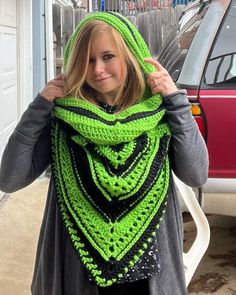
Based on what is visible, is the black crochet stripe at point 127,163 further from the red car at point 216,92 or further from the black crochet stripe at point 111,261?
the red car at point 216,92

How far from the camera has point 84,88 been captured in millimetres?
2016

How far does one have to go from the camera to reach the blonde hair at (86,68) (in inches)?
75.7

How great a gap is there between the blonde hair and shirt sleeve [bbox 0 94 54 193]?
0.11m

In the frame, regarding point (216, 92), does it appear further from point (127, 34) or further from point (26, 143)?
point (26, 143)

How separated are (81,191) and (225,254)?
9.74 ft

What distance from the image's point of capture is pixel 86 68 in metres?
1.94

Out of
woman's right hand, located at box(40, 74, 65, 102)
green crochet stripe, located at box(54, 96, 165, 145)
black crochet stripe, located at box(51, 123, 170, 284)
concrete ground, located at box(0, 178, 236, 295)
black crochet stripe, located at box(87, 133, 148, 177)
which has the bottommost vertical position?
concrete ground, located at box(0, 178, 236, 295)

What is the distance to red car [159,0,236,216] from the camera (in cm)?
365

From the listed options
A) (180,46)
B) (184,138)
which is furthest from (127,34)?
(180,46)

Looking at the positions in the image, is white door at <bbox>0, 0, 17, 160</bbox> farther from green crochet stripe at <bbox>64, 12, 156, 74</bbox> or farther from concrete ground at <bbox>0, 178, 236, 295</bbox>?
green crochet stripe at <bbox>64, 12, 156, 74</bbox>

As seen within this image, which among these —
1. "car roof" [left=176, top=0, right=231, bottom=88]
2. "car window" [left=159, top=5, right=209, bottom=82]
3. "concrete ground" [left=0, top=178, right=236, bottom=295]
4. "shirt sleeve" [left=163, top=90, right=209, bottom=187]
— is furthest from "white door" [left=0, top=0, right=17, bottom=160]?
"shirt sleeve" [left=163, top=90, right=209, bottom=187]

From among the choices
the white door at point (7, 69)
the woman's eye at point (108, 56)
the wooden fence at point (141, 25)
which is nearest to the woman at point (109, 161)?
the woman's eye at point (108, 56)

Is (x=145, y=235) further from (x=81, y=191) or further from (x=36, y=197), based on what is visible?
(x=36, y=197)

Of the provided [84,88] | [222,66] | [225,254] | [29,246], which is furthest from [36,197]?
[84,88]
